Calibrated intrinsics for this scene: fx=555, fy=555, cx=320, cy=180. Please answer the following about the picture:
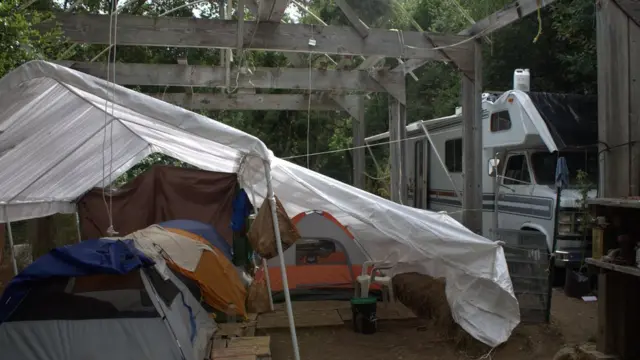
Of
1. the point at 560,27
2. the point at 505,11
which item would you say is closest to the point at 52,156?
the point at 505,11

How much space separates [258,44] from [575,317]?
4.94 meters

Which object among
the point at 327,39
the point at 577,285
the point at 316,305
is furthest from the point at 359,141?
the point at 577,285

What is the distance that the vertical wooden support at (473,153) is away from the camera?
6598 millimetres

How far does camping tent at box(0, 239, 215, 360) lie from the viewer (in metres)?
4.30

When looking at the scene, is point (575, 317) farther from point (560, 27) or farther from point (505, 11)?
point (560, 27)

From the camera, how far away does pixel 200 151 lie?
23.6ft

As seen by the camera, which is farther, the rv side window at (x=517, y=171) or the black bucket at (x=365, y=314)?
the rv side window at (x=517, y=171)

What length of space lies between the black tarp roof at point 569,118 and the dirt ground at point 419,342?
2.30 meters

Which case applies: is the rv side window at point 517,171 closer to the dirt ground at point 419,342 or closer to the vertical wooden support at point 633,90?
the dirt ground at point 419,342

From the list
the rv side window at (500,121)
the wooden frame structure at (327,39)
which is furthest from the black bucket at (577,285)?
the rv side window at (500,121)

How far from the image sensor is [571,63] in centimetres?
1180

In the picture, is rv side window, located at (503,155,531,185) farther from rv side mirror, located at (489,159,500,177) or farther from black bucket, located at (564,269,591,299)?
black bucket, located at (564,269,591,299)

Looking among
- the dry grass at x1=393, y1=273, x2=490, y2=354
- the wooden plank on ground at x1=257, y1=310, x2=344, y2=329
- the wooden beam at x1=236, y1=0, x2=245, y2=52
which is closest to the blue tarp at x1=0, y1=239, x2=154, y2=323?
the wooden plank on ground at x1=257, y1=310, x2=344, y2=329

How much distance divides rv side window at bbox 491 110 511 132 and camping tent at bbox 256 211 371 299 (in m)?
2.92
